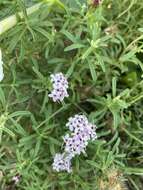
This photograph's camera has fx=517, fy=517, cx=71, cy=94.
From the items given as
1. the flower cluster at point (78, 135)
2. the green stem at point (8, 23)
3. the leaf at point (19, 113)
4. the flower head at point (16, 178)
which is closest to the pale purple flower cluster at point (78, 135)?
the flower cluster at point (78, 135)

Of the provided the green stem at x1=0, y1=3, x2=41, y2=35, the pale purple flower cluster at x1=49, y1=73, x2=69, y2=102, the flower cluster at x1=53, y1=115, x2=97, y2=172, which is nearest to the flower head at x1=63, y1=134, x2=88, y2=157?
the flower cluster at x1=53, y1=115, x2=97, y2=172

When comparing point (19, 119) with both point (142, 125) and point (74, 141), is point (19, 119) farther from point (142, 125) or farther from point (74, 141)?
point (142, 125)

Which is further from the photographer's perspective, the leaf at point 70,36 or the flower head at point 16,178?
the flower head at point 16,178

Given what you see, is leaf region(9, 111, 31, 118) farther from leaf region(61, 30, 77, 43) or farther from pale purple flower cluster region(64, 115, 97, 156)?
leaf region(61, 30, 77, 43)

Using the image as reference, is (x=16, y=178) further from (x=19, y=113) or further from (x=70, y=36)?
(x=70, y=36)

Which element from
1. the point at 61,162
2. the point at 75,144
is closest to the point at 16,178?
the point at 61,162

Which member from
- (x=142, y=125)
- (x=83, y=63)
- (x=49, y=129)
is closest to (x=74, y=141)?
(x=49, y=129)

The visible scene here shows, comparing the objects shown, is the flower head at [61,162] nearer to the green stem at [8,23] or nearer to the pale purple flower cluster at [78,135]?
the pale purple flower cluster at [78,135]
